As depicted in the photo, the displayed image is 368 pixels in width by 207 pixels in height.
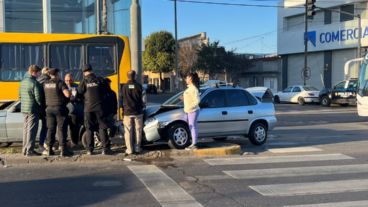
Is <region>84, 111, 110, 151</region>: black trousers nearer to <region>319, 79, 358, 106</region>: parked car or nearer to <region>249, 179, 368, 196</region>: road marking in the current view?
<region>249, 179, 368, 196</region>: road marking

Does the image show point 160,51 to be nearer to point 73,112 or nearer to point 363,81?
point 363,81

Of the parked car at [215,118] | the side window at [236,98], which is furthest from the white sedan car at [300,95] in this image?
the side window at [236,98]

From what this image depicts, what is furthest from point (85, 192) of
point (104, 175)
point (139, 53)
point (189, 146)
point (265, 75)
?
point (265, 75)

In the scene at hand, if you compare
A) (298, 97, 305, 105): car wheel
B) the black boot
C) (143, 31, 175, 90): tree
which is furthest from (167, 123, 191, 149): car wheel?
(143, 31, 175, 90): tree

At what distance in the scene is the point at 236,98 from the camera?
1253 centimetres

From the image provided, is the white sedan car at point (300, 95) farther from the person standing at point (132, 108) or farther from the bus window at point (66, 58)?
the person standing at point (132, 108)

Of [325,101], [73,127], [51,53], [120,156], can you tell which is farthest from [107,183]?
[325,101]

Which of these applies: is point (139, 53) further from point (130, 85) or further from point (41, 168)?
point (41, 168)

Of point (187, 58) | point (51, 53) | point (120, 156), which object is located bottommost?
point (120, 156)

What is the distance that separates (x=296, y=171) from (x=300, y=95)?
90.3 ft

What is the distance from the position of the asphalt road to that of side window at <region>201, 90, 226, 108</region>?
1.30 meters

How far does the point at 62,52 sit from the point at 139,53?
319 centimetres

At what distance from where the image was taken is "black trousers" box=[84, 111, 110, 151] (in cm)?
1012

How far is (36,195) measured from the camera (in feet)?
23.5
